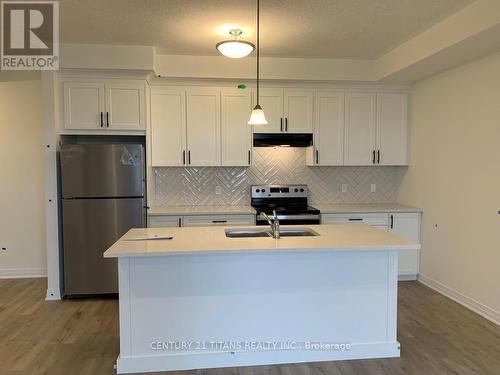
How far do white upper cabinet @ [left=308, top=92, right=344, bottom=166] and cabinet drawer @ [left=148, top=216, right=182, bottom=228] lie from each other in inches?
69.2

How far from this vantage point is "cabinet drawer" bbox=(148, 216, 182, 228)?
398 cm

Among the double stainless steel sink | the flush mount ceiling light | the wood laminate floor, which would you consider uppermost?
the flush mount ceiling light

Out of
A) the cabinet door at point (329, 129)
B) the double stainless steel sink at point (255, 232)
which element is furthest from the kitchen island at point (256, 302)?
the cabinet door at point (329, 129)

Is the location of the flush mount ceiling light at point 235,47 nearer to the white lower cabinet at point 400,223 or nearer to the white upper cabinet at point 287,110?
the white upper cabinet at point 287,110

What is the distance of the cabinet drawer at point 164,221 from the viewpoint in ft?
13.1

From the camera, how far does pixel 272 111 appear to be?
4.33 m

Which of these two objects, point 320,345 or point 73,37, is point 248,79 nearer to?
point 73,37

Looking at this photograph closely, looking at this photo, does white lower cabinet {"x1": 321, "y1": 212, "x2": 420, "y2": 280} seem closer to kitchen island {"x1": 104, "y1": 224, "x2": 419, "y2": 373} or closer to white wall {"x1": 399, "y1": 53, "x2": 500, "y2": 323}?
white wall {"x1": 399, "y1": 53, "x2": 500, "y2": 323}

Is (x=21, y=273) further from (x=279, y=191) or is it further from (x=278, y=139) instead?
(x=278, y=139)

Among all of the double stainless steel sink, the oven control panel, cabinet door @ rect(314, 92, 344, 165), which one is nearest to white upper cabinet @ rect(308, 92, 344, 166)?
cabinet door @ rect(314, 92, 344, 165)

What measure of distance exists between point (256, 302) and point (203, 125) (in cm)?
240

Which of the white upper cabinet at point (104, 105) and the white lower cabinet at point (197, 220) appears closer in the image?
the white upper cabinet at point (104, 105)

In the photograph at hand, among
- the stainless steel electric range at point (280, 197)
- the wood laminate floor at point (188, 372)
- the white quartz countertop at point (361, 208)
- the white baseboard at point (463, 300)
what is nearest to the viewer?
the wood laminate floor at point (188, 372)

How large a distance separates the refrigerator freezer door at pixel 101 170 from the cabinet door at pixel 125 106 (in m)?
0.33
